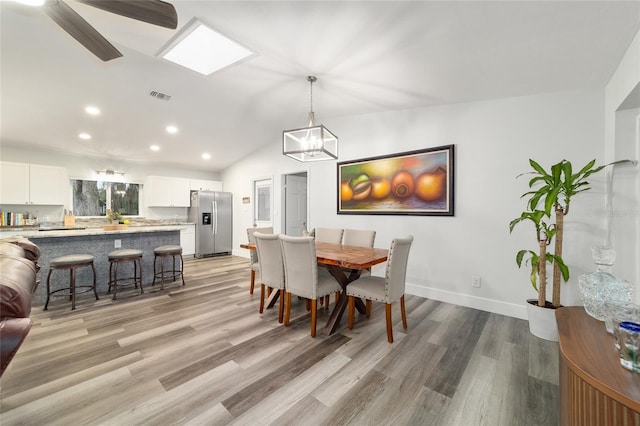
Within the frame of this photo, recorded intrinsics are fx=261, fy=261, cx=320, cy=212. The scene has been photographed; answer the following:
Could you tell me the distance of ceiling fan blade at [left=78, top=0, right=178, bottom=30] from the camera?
1572 millimetres

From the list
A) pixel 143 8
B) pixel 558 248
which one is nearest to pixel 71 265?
pixel 143 8

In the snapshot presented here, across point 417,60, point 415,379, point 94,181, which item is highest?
point 417,60

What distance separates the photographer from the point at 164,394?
5.57 ft

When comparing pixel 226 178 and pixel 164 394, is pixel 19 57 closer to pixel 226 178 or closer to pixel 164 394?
pixel 164 394

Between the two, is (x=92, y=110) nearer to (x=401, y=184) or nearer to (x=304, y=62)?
(x=304, y=62)

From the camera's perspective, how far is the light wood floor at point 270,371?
1.55 metres

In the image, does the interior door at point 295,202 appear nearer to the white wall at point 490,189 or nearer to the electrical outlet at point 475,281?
the white wall at point 490,189

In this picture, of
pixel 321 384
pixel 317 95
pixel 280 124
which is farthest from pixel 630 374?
pixel 280 124

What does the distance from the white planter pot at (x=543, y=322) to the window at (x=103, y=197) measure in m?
7.34

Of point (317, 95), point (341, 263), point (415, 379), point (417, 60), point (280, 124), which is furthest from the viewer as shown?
point (280, 124)

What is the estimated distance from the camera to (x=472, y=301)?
3.22 meters

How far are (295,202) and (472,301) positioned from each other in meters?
3.89

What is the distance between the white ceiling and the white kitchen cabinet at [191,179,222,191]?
2131 millimetres

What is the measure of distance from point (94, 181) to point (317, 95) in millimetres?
5128
